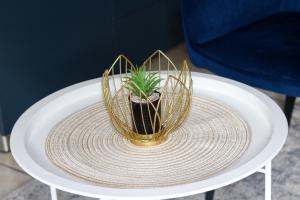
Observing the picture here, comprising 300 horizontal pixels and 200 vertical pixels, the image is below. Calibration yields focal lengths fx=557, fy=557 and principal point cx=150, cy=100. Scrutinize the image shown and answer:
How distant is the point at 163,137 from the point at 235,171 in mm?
236

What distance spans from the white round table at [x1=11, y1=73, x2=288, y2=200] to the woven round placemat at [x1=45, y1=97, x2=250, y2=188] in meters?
0.03

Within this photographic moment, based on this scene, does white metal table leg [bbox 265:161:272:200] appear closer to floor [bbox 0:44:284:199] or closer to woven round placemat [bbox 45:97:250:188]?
woven round placemat [bbox 45:97:250:188]

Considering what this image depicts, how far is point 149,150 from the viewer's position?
1.19m

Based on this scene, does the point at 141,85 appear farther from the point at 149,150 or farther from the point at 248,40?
the point at 248,40

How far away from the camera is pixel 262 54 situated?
5.44 feet

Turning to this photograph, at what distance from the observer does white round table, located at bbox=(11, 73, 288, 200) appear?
993 mm

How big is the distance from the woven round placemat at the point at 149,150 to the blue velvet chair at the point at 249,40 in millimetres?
309

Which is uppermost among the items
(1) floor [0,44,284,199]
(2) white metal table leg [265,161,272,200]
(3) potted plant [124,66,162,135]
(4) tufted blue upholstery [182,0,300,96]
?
(3) potted plant [124,66,162,135]

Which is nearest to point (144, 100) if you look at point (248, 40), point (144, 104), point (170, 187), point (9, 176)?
point (144, 104)

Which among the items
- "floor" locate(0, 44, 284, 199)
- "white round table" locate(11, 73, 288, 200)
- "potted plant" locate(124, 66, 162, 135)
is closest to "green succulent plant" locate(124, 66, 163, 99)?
"potted plant" locate(124, 66, 162, 135)

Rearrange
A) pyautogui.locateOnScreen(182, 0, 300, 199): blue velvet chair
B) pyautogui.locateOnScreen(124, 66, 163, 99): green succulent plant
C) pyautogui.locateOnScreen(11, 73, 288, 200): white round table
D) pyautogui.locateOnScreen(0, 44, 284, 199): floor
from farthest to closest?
pyautogui.locateOnScreen(0, 44, 284, 199): floor → pyautogui.locateOnScreen(182, 0, 300, 199): blue velvet chair → pyautogui.locateOnScreen(124, 66, 163, 99): green succulent plant → pyautogui.locateOnScreen(11, 73, 288, 200): white round table

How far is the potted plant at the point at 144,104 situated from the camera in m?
1.18

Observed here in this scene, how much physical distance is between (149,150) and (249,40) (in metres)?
0.73

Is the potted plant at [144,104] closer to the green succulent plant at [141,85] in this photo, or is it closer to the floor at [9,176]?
the green succulent plant at [141,85]
